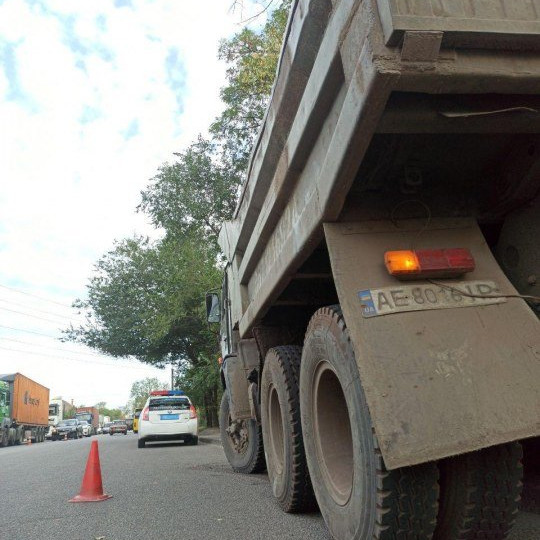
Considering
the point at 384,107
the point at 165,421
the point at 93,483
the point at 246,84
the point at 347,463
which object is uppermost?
the point at 246,84

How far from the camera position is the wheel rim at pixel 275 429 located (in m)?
4.12

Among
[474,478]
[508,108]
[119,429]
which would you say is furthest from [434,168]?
[119,429]

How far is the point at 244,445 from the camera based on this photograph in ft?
20.9

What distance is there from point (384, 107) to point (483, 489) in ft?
5.33

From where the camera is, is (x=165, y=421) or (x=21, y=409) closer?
(x=165, y=421)

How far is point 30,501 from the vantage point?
540 cm

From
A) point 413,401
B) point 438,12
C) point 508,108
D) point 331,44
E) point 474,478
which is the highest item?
point 331,44

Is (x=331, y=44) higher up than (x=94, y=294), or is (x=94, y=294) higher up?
(x=94, y=294)

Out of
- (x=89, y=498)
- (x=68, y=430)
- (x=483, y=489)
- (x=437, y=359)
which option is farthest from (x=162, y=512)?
(x=68, y=430)

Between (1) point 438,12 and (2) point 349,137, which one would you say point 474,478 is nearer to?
(2) point 349,137

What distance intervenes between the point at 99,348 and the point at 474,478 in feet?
87.9

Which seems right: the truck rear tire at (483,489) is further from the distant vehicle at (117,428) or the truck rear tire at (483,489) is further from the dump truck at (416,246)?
the distant vehicle at (117,428)

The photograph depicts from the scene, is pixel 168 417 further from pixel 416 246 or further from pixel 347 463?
pixel 416 246

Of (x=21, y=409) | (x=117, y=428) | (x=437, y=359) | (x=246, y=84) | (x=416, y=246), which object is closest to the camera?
(x=437, y=359)
